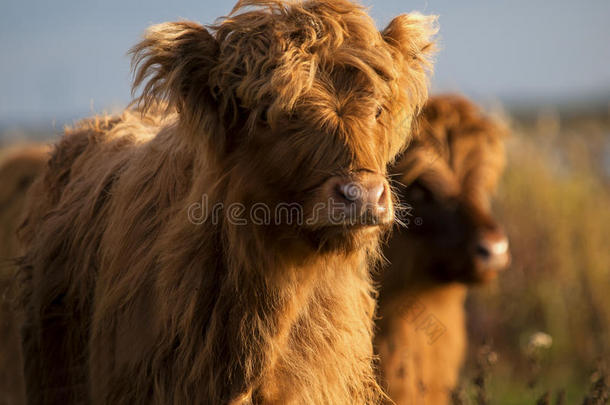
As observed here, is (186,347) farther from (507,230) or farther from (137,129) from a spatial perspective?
(507,230)

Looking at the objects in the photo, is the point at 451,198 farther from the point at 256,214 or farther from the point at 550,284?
the point at 550,284

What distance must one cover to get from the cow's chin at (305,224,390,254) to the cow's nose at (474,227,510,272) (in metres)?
2.14


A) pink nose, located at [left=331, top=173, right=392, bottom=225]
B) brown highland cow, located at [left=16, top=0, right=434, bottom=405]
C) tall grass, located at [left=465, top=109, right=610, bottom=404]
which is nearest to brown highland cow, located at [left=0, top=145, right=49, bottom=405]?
brown highland cow, located at [left=16, top=0, right=434, bottom=405]

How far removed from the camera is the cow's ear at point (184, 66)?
10.2ft

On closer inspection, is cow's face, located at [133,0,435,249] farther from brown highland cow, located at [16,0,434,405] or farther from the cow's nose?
the cow's nose

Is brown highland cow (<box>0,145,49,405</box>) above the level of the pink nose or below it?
below

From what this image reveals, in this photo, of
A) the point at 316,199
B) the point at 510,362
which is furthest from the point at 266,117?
the point at 510,362

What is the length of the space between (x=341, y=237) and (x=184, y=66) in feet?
3.25

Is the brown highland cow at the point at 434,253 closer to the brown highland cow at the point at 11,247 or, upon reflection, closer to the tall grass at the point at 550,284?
the tall grass at the point at 550,284

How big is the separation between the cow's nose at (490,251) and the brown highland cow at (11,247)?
9.85ft

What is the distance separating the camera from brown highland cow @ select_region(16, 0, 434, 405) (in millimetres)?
2979

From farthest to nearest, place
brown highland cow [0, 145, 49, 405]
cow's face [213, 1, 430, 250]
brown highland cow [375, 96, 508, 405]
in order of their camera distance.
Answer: brown highland cow [375, 96, 508, 405]
brown highland cow [0, 145, 49, 405]
cow's face [213, 1, 430, 250]

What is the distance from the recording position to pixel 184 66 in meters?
3.13

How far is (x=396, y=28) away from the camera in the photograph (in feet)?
11.6
